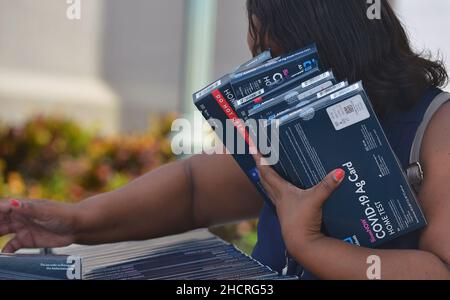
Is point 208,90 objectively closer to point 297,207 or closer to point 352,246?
point 297,207

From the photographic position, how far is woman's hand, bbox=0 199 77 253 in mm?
2006

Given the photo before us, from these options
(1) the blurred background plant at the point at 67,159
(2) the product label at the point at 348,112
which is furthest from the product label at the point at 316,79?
(1) the blurred background plant at the point at 67,159

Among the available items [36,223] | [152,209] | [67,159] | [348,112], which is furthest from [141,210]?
[67,159]

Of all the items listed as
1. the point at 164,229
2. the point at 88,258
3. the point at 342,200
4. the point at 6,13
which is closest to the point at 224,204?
the point at 164,229

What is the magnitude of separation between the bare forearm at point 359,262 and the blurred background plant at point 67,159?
2984mm

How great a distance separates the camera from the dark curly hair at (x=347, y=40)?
1.70 meters

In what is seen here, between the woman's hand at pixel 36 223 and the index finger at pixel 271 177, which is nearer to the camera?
the index finger at pixel 271 177

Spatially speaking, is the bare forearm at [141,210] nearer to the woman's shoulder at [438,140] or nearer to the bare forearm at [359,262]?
the bare forearm at [359,262]

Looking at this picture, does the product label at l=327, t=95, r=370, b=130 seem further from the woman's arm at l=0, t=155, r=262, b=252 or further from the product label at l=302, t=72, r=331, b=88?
the woman's arm at l=0, t=155, r=262, b=252

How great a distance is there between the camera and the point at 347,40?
1.70m

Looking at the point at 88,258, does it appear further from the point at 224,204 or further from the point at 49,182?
the point at 49,182
